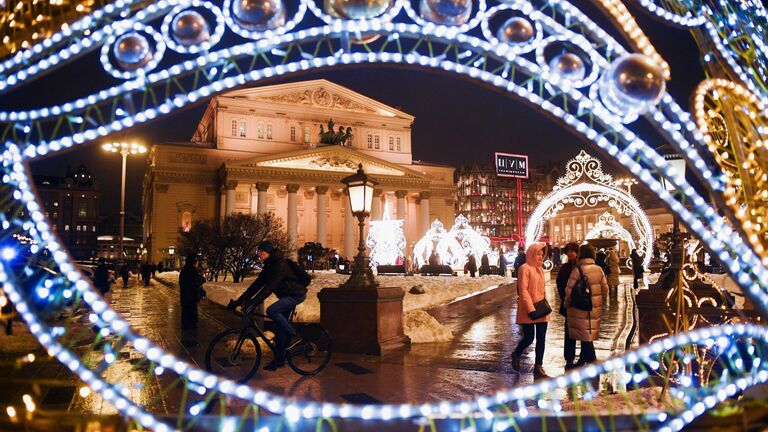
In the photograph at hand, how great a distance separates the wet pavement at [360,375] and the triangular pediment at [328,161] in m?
42.8

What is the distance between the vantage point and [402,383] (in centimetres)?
642

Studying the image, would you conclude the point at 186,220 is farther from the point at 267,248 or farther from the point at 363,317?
the point at 267,248

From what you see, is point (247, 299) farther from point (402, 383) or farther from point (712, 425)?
point (712, 425)

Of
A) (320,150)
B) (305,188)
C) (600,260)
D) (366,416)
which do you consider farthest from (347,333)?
(305,188)

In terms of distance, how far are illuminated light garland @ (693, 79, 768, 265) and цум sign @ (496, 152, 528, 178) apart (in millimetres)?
46942

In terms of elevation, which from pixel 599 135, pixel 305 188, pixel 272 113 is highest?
pixel 272 113

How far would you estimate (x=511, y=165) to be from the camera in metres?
51.2

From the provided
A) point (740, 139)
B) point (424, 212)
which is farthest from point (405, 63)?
point (424, 212)

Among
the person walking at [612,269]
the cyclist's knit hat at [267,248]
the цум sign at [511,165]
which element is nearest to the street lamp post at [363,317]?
the cyclist's knit hat at [267,248]

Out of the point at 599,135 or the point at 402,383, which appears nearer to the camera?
the point at 599,135

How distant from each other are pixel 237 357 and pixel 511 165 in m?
46.5

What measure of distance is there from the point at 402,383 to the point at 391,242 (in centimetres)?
2789

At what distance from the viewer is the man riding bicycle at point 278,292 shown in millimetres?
6768

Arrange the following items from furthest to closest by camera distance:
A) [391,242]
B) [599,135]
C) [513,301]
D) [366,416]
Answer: [391,242], [513,301], [599,135], [366,416]
